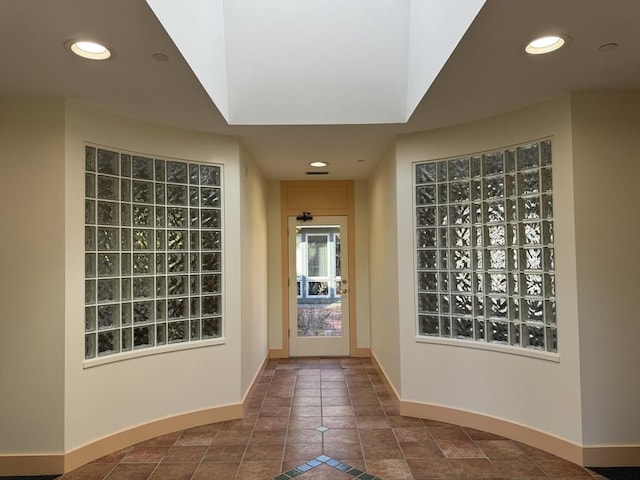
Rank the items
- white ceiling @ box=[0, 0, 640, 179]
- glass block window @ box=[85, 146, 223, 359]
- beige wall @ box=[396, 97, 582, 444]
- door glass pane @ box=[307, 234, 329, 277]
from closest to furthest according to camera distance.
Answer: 1. white ceiling @ box=[0, 0, 640, 179]
2. beige wall @ box=[396, 97, 582, 444]
3. glass block window @ box=[85, 146, 223, 359]
4. door glass pane @ box=[307, 234, 329, 277]

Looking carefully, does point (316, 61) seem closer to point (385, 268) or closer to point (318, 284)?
point (385, 268)

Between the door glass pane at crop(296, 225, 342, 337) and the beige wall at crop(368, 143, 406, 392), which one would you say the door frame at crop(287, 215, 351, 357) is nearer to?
the door glass pane at crop(296, 225, 342, 337)

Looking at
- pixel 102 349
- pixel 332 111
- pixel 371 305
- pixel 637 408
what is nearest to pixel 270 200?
pixel 371 305

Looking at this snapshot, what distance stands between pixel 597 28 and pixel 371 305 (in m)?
4.31

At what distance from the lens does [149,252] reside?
3434mm

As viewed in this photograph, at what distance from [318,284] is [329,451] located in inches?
122

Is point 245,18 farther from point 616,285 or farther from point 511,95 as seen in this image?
point 616,285

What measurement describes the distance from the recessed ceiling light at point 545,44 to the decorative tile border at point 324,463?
263 cm

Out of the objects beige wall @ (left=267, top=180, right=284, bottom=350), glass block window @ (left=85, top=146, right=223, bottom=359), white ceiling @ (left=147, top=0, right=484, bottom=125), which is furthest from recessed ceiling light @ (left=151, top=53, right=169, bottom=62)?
beige wall @ (left=267, top=180, right=284, bottom=350)

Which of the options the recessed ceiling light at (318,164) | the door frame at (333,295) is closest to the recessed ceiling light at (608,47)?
the recessed ceiling light at (318,164)

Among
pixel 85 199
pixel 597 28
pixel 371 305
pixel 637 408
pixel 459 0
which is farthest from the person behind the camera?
pixel 371 305

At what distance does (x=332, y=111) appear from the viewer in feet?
11.0

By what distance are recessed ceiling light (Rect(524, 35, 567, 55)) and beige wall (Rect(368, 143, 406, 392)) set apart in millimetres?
1802

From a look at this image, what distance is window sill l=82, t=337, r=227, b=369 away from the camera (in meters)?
3.00
